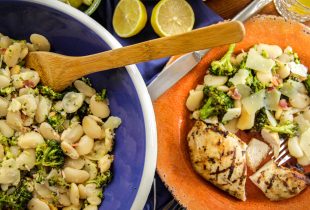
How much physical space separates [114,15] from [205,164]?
59 cm

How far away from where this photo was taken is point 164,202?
1521 mm

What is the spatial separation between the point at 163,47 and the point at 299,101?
625 mm

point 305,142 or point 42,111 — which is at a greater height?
point 42,111

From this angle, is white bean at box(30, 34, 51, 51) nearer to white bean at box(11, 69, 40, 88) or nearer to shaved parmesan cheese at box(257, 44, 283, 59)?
white bean at box(11, 69, 40, 88)

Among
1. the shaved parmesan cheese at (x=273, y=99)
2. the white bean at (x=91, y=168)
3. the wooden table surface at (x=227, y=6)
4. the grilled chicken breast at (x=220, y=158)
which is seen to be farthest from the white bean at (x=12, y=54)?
the shaved parmesan cheese at (x=273, y=99)

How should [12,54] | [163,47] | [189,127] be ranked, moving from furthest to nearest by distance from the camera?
[189,127]
[12,54]
[163,47]

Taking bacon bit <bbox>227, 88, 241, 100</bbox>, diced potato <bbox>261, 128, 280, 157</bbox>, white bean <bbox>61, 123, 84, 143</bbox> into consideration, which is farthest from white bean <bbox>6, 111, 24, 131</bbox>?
Result: diced potato <bbox>261, 128, 280, 157</bbox>

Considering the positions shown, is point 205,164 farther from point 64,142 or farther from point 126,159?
point 64,142

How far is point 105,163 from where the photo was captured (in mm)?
1216

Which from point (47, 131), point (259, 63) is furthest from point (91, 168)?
point (259, 63)

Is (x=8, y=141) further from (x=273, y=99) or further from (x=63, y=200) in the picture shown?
(x=273, y=99)

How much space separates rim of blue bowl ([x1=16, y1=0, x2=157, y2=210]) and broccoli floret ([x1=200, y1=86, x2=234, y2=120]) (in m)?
0.36

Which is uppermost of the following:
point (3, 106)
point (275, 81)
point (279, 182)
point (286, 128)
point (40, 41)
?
point (40, 41)

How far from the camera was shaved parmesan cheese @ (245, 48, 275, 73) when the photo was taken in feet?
4.86
